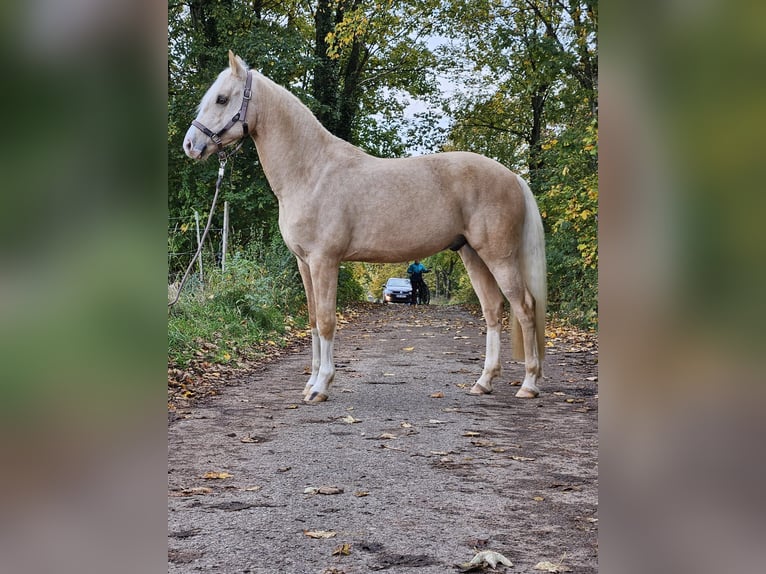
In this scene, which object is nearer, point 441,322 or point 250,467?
point 250,467

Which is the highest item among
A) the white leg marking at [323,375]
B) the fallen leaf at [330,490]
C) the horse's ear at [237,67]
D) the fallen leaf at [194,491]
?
the horse's ear at [237,67]

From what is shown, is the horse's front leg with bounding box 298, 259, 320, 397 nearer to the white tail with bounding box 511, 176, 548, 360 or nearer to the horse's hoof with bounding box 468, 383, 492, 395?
the horse's hoof with bounding box 468, 383, 492, 395

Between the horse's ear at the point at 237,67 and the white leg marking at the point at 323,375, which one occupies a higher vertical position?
the horse's ear at the point at 237,67

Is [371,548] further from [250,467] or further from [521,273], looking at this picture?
[521,273]

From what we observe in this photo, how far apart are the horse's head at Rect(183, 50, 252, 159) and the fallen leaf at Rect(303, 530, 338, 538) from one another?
3.67 m

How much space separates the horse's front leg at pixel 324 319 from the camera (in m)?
6.09

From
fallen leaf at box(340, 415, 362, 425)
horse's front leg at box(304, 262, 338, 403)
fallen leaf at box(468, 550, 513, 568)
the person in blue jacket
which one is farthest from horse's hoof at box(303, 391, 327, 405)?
the person in blue jacket

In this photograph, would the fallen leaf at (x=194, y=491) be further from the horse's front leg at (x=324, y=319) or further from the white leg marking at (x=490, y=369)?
the white leg marking at (x=490, y=369)

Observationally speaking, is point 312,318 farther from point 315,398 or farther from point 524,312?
point 524,312

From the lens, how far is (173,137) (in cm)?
1418

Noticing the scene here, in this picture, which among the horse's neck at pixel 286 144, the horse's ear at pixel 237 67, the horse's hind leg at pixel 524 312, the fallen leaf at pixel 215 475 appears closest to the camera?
the fallen leaf at pixel 215 475

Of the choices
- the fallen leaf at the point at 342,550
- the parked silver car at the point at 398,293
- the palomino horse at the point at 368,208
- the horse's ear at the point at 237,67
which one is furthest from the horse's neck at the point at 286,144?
the parked silver car at the point at 398,293
